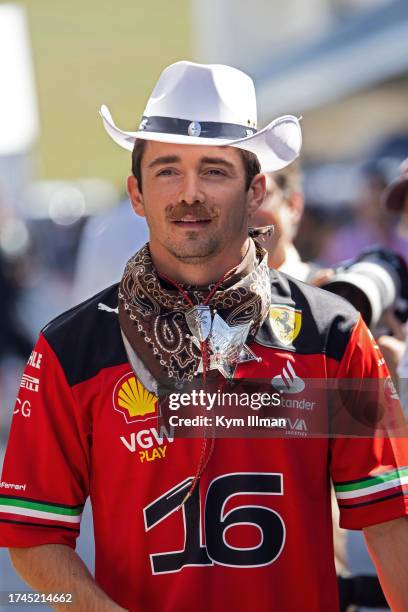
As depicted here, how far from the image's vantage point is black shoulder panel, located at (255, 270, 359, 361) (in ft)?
9.60

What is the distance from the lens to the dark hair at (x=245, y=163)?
9.79 ft

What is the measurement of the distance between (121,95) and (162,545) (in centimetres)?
2813

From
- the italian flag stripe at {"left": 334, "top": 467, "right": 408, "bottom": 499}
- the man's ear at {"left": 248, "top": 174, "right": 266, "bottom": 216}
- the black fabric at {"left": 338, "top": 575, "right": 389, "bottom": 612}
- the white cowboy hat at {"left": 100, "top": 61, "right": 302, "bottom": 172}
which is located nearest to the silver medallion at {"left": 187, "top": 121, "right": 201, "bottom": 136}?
the white cowboy hat at {"left": 100, "top": 61, "right": 302, "bottom": 172}

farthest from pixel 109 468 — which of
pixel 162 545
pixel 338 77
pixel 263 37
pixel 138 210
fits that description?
pixel 263 37

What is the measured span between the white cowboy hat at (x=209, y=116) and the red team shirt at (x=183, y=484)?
482 millimetres

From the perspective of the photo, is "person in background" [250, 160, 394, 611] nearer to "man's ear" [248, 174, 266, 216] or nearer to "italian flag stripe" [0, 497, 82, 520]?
"man's ear" [248, 174, 266, 216]

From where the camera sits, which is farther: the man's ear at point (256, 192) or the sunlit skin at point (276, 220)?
the sunlit skin at point (276, 220)

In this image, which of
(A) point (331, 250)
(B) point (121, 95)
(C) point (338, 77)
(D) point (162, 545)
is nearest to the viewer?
(D) point (162, 545)

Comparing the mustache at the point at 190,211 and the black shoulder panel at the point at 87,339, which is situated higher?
the mustache at the point at 190,211

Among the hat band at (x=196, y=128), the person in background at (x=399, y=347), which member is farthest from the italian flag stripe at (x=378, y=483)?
the hat band at (x=196, y=128)

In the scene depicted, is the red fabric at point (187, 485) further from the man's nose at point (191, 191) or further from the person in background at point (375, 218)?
the person in background at point (375, 218)

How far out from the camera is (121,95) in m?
30.2

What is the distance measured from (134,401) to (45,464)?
269 mm

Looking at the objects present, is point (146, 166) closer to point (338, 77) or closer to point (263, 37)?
point (338, 77)
